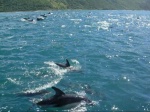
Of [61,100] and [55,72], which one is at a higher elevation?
[61,100]

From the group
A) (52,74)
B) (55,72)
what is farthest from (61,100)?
(55,72)

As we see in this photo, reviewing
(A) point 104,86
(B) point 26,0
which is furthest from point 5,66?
(B) point 26,0

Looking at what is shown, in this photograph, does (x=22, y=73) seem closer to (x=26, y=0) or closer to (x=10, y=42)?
(x=10, y=42)

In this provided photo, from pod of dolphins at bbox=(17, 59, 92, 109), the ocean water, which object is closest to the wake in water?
the ocean water

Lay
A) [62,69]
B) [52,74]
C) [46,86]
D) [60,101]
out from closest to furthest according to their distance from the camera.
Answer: [60,101], [46,86], [52,74], [62,69]

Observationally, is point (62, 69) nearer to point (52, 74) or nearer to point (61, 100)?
point (52, 74)

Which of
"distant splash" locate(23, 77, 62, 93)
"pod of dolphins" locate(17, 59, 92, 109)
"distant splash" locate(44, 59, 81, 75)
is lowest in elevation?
"distant splash" locate(44, 59, 81, 75)

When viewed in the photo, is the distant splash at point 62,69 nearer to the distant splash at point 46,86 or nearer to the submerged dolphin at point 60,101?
the distant splash at point 46,86

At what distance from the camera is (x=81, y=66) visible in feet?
112

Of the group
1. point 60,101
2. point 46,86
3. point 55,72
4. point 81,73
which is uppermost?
point 60,101

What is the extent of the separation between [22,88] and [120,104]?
27.2 ft

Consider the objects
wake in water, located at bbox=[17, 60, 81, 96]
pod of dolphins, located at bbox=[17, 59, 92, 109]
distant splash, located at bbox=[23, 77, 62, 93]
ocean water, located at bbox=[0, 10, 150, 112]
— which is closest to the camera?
pod of dolphins, located at bbox=[17, 59, 92, 109]

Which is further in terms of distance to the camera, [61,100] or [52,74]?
[52,74]

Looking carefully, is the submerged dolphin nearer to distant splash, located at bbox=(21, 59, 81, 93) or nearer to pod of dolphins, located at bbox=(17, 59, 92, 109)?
pod of dolphins, located at bbox=(17, 59, 92, 109)
